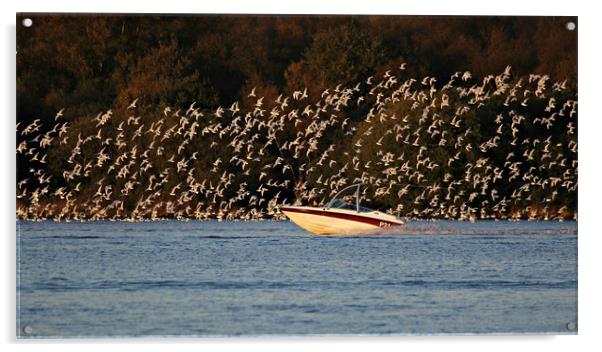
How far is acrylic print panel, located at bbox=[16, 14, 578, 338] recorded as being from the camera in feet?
44.0

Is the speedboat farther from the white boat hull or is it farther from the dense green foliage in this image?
the dense green foliage

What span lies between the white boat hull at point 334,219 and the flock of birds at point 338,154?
0.36 ft

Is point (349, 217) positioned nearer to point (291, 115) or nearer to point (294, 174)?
point (294, 174)

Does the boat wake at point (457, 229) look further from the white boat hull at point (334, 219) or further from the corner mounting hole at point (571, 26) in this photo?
the corner mounting hole at point (571, 26)

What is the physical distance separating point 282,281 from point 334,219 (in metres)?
0.91

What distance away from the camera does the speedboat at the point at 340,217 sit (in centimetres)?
1403

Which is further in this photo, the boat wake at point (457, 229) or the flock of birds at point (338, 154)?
the boat wake at point (457, 229)

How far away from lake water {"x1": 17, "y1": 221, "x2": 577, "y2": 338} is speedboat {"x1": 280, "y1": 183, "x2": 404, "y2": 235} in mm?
98

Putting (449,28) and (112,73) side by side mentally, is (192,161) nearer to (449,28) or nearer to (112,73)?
(112,73)

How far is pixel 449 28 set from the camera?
13547 millimetres

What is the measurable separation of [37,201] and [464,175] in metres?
3.25

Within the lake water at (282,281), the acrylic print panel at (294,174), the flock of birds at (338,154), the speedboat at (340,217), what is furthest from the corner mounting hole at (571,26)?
the speedboat at (340,217)

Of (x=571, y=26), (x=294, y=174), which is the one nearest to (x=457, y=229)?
(x=294, y=174)
